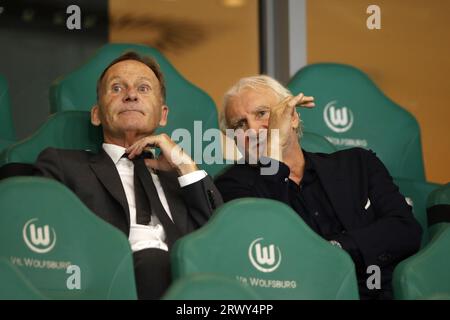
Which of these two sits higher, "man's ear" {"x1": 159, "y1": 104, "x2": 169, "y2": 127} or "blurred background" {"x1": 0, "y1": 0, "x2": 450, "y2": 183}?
"blurred background" {"x1": 0, "y1": 0, "x2": 450, "y2": 183}

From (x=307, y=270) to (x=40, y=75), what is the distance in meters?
1.53

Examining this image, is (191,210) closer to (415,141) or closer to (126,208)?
(126,208)

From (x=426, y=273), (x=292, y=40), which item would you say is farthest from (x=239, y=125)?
(x=292, y=40)

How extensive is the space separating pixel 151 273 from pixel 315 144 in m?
0.86

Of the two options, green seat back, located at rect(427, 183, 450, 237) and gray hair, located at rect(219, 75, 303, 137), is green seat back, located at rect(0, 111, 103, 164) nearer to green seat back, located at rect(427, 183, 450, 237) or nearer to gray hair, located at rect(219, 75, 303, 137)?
gray hair, located at rect(219, 75, 303, 137)

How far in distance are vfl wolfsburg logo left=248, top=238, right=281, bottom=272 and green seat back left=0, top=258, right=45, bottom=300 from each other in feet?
1.36

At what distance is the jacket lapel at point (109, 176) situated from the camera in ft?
6.61

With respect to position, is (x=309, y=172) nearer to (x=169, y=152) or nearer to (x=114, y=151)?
(x=169, y=152)

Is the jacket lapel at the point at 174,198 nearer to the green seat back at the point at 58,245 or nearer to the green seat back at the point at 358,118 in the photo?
the green seat back at the point at 58,245

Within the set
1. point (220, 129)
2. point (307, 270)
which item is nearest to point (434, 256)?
point (307, 270)

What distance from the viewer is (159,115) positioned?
2277mm

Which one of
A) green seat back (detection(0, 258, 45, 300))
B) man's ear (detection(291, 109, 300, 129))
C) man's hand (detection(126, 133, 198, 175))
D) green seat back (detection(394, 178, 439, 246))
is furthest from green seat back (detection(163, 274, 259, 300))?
green seat back (detection(394, 178, 439, 246))

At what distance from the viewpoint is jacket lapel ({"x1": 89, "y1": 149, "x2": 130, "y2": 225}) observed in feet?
6.61
